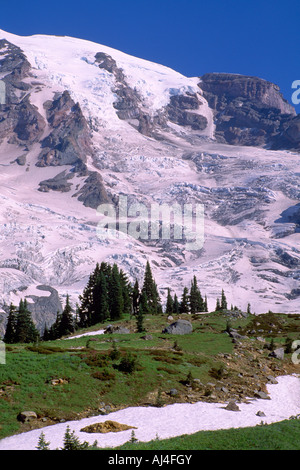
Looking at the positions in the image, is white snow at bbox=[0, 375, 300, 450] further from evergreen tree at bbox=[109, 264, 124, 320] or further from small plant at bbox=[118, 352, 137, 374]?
evergreen tree at bbox=[109, 264, 124, 320]

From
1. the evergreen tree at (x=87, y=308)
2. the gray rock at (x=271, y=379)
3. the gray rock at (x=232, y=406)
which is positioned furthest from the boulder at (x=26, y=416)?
the evergreen tree at (x=87, y=308)

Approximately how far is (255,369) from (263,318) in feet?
150

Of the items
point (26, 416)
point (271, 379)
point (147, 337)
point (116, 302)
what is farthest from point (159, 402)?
point (116, 302)

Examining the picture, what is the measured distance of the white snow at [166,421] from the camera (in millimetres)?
24047

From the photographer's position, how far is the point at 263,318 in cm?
8950

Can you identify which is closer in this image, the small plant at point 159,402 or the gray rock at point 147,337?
the small plant at point 159,402

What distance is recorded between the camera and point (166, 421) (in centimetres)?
2817

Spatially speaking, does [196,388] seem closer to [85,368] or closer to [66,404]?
[85,368]

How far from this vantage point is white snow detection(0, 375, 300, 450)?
24.0 metres

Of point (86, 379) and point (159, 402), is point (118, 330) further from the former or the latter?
point (159, 402)

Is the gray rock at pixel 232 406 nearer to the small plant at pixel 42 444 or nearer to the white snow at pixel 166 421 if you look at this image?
the white snow at pixel 166 421

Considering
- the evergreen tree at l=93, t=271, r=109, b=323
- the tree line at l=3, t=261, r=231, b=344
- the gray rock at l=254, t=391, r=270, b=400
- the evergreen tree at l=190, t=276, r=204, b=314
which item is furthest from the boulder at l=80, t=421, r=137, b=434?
the evergreen tree at l=190, t=276, r=204, b=314
